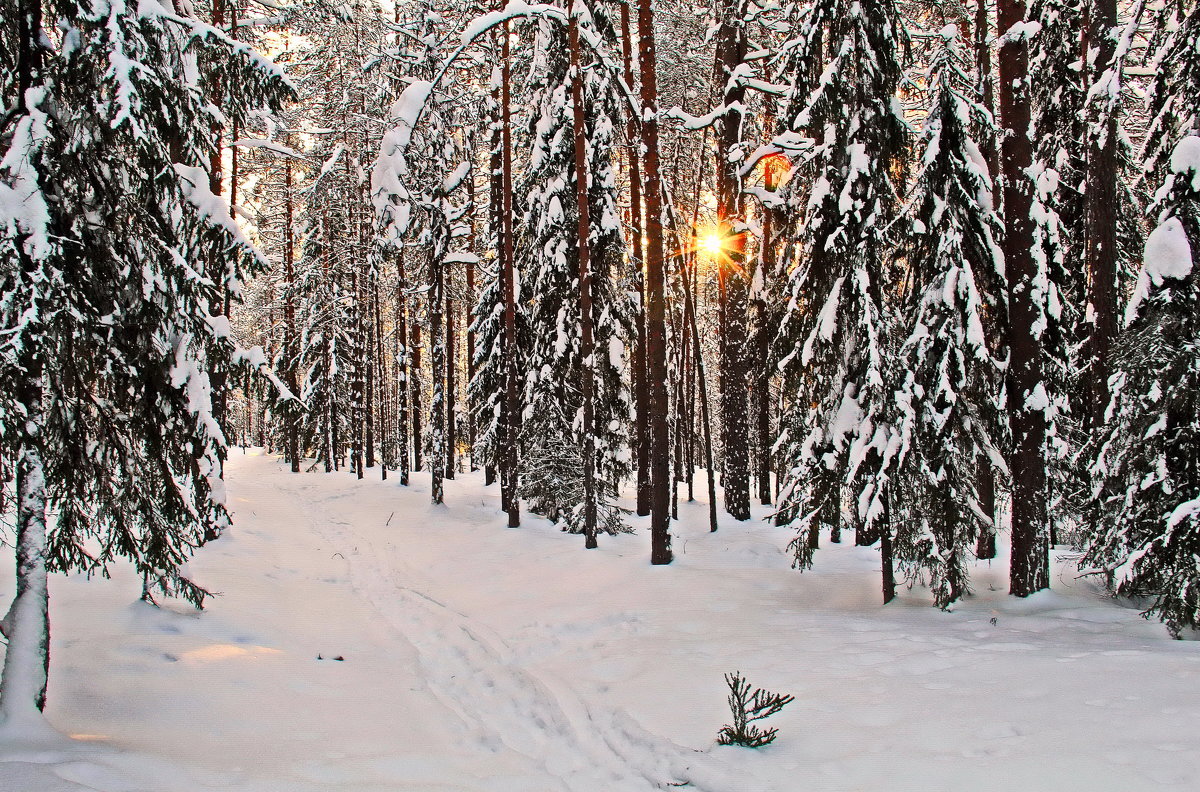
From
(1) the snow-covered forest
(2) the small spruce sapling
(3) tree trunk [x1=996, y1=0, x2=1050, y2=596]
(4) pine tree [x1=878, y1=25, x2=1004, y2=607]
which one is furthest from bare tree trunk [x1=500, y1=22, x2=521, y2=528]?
(2) the small spruce sapling

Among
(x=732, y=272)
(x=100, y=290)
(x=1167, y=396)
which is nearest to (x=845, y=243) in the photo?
(x=1167, y=396)

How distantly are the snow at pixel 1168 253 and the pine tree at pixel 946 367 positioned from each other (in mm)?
1616

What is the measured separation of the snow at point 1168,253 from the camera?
775 cm

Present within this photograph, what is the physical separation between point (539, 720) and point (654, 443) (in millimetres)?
6176

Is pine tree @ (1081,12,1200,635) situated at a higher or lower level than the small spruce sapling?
higher

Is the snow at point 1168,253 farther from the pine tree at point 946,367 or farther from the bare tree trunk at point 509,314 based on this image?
the bare tree trunk at point 509,314

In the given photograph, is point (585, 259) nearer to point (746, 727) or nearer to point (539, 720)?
point (539, 720)

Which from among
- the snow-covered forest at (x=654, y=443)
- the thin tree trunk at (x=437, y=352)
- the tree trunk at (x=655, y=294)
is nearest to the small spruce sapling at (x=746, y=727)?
the snow-covered forest at (x=654, y=443)

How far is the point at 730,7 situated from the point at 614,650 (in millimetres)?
13941

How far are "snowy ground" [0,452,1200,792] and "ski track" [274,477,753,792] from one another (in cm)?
3

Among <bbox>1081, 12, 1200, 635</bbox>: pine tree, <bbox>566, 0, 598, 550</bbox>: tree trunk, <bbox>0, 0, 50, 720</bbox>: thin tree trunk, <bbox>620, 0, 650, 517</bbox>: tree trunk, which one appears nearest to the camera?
<bbox>0, 0, 50, 720</bbox>: thin tree trunk

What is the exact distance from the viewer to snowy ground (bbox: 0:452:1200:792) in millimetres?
4922

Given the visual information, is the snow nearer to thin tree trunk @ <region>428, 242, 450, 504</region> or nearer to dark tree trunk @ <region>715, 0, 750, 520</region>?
dark tree trunk @ <region>715, 0, 750, 520</region>

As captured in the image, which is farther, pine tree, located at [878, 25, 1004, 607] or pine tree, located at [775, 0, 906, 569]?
pine tree, located at [775, 0, 906, 569]
